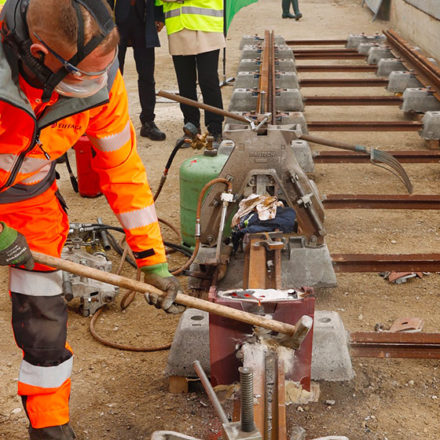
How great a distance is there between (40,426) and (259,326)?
3.66ft

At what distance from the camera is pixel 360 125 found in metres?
7.70

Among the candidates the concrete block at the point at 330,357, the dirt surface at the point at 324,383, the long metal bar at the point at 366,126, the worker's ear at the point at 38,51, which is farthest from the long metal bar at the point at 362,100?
the worker's ear at the point at 38,51

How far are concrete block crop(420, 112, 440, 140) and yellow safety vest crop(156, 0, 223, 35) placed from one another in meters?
2.35

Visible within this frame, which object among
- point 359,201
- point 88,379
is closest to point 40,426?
point 88,379

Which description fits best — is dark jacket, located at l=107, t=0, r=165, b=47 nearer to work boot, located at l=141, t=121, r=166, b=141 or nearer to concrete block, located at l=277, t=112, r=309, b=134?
work boot, located at l=141, t=121, r=166, b=141

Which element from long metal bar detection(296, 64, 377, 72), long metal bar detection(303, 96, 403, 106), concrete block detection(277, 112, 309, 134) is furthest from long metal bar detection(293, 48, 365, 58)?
concrete block detection(277, 112, 309, 134)

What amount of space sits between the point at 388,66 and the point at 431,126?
10.4 feet

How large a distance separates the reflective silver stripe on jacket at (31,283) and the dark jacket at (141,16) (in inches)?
187

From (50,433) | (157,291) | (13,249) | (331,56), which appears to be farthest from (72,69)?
(331,56)

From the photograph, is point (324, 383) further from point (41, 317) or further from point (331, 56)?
point (331, 56)

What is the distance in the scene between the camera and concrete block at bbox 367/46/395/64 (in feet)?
36.3

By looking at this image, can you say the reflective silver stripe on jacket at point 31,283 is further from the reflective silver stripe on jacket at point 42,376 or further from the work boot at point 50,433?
the work boot at point 50,433

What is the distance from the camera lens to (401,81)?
9.36 meters

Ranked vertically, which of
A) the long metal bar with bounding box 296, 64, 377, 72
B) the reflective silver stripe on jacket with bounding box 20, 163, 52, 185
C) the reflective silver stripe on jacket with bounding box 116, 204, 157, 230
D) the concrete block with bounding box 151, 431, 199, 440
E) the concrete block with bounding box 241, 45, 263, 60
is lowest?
the long metal bar with bounding box 296, 64, 377, 72
